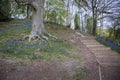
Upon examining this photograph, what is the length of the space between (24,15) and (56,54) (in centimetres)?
2135

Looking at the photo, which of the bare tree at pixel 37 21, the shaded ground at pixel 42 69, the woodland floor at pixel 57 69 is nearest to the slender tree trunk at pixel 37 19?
the bare tree at pixel 37 21

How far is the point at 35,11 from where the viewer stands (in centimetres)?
1061

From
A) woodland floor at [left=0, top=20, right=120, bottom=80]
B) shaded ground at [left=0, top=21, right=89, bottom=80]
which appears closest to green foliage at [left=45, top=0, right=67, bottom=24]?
woodland floor at [left=0, top=20, right=120, bottom=80]

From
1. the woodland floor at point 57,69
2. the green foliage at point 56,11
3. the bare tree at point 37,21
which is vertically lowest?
the woodland floor at point 57,69

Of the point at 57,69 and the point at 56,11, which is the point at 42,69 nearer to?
the point at 57,69

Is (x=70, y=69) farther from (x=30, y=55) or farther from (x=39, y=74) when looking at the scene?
(x=30, y=55)

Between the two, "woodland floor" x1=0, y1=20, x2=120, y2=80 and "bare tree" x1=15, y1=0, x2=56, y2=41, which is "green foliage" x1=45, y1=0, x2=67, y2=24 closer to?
"bare tree" x1=15, y1=0, x2=56, y2=41

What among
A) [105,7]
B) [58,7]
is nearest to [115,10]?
[105,7]

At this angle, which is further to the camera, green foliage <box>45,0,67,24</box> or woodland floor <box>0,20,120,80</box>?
green foliage <box>45,0,67,24</box>

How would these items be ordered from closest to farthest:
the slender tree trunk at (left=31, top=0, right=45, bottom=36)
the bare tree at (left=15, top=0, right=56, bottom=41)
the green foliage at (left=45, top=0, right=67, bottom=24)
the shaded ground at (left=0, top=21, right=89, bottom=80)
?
the shaded ground at (left=0, top=21, right=89, bottom=80), the bare tree at (left=15, top=0, right=56, bottom=41), the slender tree trunk at (left=31, top=0, right=45, bottom=36), the green foliage at (left=45, top=0, right=67, bottom=24)

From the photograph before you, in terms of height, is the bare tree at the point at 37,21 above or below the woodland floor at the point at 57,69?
above

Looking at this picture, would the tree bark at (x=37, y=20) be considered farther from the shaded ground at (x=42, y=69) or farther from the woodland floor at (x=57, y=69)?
the shaded ground at (x=42, y=69)

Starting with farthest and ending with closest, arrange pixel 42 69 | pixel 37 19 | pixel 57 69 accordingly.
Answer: pixel 37 19
pixel 57 69
pixel 42 69

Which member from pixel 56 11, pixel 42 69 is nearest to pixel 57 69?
pixel 42 69
